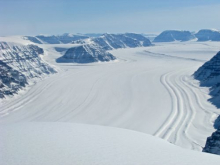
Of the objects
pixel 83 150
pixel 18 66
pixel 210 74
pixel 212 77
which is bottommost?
pixel 18 66

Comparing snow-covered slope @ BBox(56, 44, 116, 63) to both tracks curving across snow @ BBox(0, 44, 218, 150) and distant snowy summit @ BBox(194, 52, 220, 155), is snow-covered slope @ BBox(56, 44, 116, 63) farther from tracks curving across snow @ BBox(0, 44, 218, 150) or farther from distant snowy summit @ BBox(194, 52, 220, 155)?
distant snowy summit @ BBox(194, 52, 220, 155)

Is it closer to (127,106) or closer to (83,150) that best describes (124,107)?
(127,106)

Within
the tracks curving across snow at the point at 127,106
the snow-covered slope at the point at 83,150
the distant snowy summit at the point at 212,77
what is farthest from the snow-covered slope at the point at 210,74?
the snow-covered slope at the point at 83,150

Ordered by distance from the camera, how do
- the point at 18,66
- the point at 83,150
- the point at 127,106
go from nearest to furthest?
the point at 83,150 → the point at 127,106 → the point at 18,66

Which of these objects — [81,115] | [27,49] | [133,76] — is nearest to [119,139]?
[81,115]

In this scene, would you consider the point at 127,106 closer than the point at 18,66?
Yes

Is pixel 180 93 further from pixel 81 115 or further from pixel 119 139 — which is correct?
pixel 119 139

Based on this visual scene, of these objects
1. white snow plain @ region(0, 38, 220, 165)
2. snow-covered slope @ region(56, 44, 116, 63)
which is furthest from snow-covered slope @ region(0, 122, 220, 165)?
snow-covered slope @ region(56, 44, 116, 63)

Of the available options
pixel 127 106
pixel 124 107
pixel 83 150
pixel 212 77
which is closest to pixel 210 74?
pixel 212 77
